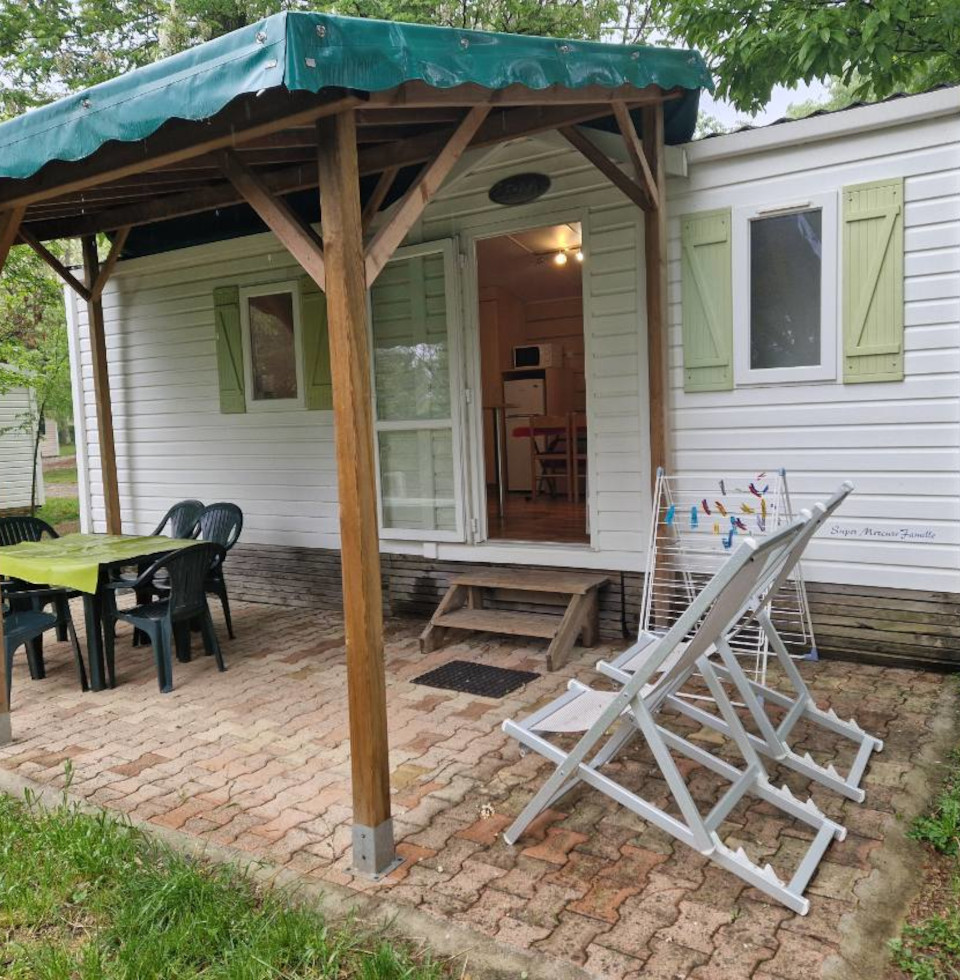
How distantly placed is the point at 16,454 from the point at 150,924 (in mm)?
15634

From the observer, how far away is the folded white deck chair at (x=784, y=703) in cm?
261

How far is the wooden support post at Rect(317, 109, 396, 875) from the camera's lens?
2.29 meters

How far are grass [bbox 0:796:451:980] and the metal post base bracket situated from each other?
23 cm

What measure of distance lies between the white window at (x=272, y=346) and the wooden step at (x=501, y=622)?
2147 millimetres

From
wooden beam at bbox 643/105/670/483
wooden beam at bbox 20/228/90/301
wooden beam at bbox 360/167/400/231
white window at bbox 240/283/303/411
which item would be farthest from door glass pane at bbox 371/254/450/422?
wooden beam at bbox 20/228/90/301

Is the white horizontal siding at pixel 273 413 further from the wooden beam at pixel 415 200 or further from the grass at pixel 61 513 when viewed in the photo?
the grass at pixel 61 513

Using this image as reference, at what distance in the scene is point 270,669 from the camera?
4520mm

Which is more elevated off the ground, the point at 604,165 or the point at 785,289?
the point at 604,165

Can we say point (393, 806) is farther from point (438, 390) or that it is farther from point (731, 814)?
point (438, 390)

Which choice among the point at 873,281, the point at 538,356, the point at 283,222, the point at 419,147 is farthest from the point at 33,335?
the point at 873,281

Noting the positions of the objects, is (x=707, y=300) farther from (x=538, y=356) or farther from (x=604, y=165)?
(x=538, y=356)

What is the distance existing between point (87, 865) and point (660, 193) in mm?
3756

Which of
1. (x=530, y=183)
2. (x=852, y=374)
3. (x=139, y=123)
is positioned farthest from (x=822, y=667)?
(x=139, y=123)

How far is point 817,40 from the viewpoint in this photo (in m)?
6.12
